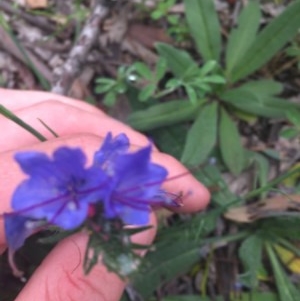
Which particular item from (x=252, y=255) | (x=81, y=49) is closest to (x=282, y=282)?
(x=252, y=255)

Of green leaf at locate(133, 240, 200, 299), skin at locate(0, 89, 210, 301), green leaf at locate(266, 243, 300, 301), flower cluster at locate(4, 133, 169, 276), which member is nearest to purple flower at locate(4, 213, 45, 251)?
flower cluster at locate(4, 133, 169, 276)

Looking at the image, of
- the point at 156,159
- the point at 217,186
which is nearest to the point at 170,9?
the point at 217,186

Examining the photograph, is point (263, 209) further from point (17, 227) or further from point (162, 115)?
point (17, 227)

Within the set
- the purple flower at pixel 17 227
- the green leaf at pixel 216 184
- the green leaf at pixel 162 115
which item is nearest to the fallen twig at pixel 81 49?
the green leaf at pixel 162 115

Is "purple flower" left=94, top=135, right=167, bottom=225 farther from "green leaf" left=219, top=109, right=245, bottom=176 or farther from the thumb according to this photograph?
"green leaf" left=219, top=109, right=245, bottom=176

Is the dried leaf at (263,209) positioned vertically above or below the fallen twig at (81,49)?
below

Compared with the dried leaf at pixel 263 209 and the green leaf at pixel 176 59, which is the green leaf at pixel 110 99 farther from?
the dried leaf at pixel 263 209
